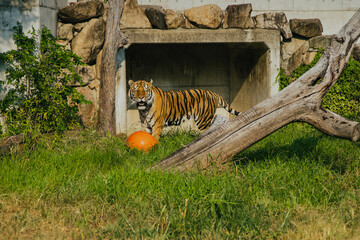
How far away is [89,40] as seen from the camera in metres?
7.53

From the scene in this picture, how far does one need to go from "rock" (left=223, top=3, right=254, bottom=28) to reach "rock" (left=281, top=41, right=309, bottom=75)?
3.22 feet

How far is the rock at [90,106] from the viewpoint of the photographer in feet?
25.0

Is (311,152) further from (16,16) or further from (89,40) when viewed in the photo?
(16,16)

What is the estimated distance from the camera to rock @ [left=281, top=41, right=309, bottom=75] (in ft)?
27.1

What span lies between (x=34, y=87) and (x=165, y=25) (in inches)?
101

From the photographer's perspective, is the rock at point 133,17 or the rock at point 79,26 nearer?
the rock at point 79,26

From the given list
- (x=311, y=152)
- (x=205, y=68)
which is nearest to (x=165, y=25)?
(x=205, y=68)

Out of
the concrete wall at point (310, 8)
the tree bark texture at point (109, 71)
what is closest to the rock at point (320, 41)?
the concrete wall at point (310, 8)

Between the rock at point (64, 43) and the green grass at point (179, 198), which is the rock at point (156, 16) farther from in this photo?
the green grass at point (179, 198)

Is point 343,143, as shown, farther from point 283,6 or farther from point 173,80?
point 173,80

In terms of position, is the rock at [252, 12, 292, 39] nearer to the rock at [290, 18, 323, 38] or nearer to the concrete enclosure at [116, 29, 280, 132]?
the rock at [290, 18, 323, 38]

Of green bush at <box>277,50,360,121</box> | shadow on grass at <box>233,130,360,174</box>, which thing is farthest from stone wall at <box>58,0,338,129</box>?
shadow on grass at <box>233,130,360,174</box>

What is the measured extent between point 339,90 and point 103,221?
569cm

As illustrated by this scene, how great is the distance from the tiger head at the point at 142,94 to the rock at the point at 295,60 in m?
2.64
